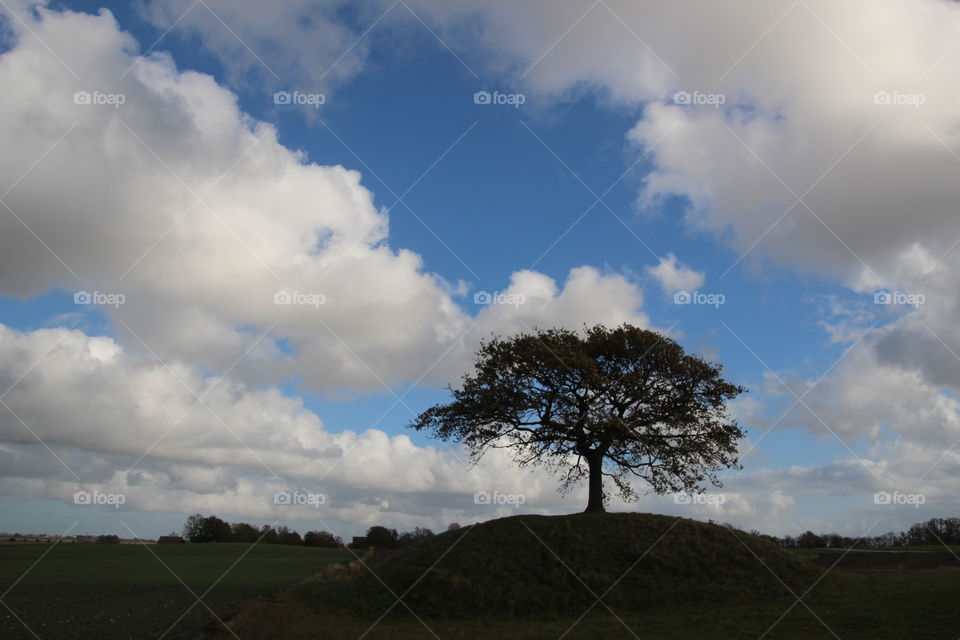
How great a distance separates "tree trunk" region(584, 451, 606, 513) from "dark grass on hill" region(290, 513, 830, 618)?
10.2 feet

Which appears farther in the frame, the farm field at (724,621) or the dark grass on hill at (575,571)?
the dark grass on hill at (575,571)

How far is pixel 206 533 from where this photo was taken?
147500 mm

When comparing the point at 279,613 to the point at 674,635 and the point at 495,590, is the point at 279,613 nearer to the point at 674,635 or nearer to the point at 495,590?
the point at 495,590

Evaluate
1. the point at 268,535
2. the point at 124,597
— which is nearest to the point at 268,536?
the point at 268,535

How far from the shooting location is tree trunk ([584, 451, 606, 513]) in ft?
127

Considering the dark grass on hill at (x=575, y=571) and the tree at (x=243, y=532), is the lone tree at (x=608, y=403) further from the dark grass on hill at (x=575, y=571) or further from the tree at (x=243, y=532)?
the tree at (x=243, y=532)

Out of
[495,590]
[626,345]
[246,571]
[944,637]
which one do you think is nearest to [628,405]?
[626,345]

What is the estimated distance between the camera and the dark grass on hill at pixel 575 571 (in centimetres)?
2767

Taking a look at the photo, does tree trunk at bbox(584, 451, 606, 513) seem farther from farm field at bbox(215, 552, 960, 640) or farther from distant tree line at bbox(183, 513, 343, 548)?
distant tree line at bbox(183, 513, 343, 548)

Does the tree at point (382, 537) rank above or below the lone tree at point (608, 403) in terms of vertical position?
below

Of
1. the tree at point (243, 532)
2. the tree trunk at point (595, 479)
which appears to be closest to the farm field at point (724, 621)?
the tree trunk at point (595, 479)

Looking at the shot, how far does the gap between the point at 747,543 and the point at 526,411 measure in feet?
44.2

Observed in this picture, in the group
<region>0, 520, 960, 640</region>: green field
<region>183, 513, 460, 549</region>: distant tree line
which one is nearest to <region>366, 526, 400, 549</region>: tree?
<region>183, 513, 460, 549</region>: distant tree line

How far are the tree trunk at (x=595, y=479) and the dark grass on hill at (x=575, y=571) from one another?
3.11 meters
